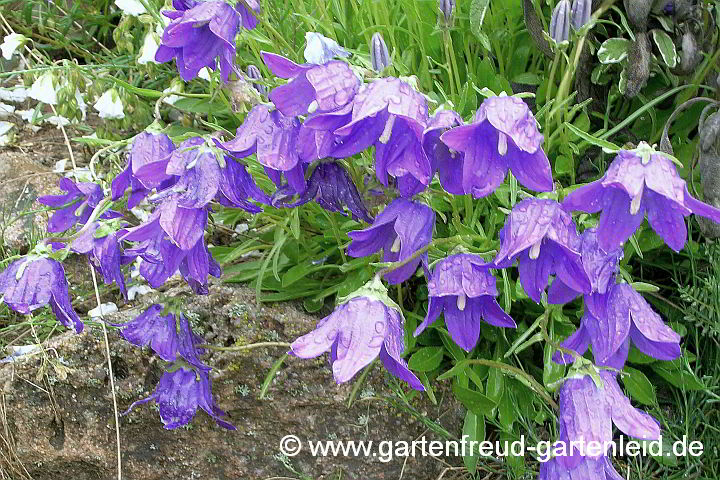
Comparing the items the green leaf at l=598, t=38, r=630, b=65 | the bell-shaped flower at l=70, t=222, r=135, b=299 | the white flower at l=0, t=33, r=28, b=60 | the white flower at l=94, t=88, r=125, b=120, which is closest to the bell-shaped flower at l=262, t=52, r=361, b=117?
the bell-shaped flower at l=70, t=222, r=135, b=299

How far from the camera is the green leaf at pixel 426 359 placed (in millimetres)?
2199

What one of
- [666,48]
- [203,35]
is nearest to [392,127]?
[203,35]

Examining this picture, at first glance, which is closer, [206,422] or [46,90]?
[206,422]

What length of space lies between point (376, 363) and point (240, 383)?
1.31 ft

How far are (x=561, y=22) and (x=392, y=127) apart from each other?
2.09 feet

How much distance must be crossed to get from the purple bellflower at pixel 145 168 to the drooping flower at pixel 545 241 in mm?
743

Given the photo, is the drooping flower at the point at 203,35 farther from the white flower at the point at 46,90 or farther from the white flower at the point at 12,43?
the white flower at the point at 12,43

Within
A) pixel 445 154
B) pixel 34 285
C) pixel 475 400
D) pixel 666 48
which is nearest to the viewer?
pixel 445 154

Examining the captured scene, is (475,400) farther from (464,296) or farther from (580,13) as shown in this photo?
(580,13)

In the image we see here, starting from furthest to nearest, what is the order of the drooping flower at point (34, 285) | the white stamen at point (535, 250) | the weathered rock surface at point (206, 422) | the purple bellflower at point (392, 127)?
the weathered rock surface at point (206, 422)
the drooping flower at point (34, 285)
the white stamen at point (535, 250)
the purple bellflower at point (392, 127)

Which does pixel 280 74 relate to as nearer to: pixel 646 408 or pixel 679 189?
pixel 679 189

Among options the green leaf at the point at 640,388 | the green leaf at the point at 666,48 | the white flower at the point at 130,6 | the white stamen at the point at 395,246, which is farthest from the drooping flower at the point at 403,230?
the white flower at the point at 130,6

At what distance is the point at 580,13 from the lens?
6.15ft

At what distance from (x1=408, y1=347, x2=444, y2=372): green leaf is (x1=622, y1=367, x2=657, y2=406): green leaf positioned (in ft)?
1.67
